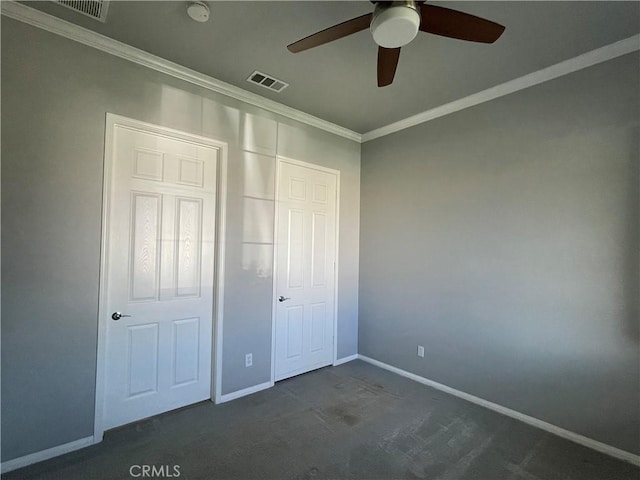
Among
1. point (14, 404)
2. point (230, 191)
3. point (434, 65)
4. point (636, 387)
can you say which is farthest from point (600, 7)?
point (14, 404)

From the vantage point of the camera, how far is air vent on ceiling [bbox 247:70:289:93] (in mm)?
2668

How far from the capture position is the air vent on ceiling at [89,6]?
189cm

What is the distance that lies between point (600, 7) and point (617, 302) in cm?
191

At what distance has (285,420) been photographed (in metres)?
2.52

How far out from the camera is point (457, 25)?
1.60m

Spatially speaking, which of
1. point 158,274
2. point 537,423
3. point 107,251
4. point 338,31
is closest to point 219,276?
point 158,274

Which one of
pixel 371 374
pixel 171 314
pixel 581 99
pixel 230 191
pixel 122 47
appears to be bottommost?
pixel 371 374

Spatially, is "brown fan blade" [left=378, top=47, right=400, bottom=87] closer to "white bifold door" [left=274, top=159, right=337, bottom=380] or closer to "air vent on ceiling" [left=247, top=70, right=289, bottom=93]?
"air vent on ceiling" [left=247, top=70, right=289, bottom=93]

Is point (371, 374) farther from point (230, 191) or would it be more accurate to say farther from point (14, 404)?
point (14, 404)

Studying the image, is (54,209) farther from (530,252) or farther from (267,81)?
(530,252)

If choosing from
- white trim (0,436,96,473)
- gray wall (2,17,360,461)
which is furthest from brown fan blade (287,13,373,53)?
white trim (0,436,96,473)

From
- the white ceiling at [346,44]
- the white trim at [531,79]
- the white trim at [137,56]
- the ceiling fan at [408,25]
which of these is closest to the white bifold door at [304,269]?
the white trim at [137,56]

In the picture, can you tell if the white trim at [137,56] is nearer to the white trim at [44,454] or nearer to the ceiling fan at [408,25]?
the ceiling fan at [408,25]

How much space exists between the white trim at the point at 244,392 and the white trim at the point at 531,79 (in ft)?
10.3
